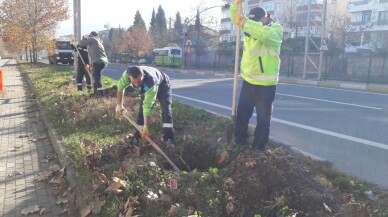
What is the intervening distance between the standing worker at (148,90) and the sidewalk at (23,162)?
1.32 m

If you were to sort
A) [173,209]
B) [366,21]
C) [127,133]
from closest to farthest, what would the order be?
1. [173,209]
2. [127,133]
3. [366,21]

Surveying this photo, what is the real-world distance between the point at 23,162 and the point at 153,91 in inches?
87.6

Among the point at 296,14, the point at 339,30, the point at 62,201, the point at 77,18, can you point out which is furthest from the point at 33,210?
the point at 296,14

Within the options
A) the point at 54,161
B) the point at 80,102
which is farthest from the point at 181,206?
the point at 80,102

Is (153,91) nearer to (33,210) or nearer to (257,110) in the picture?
(257,110)

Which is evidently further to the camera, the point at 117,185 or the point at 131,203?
the point at 117,185

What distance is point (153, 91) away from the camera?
4.41 m

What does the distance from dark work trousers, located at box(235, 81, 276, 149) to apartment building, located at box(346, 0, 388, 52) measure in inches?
1720

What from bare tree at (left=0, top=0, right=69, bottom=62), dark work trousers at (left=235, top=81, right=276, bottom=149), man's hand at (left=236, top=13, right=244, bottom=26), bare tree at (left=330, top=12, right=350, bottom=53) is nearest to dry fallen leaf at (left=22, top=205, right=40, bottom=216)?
dark work trousers at (left=235, top=81, right=276, bottom=149)

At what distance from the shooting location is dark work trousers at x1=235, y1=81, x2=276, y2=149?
456 centimetres

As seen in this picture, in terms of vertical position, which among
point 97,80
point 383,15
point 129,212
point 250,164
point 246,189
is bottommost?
point 129,212

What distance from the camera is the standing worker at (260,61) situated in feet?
14.1

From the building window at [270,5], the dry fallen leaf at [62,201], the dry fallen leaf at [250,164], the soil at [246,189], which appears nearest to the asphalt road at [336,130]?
the soil at [246,189]

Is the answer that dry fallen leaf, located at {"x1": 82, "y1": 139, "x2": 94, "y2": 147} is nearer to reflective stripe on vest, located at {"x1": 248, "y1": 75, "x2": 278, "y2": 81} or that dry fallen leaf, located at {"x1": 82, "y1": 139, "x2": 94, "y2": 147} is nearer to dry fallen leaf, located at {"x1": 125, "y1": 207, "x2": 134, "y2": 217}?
dry fallen leaf, located at {"x1": 125, "y1": 207, "x2": 134, "y2": 217}
